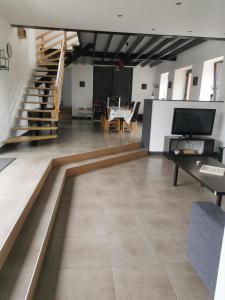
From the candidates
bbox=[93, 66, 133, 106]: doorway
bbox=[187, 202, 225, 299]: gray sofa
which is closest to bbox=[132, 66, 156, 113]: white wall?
bbox=[93, 66, 133, 106]: doorway

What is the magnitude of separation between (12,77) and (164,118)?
3.53m

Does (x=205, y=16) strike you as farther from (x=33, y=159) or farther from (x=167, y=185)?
(x=33, y=159)

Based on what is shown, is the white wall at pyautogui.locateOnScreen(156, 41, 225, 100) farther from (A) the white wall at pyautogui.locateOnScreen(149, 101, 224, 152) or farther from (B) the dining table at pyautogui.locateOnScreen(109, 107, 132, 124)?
(B) the dining table at pyautogui.locateOnScreen(109, 107, 132, 124)

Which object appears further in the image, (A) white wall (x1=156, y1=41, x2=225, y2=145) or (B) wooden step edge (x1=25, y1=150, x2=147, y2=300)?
(A) white wall (x1=156, y1=41, x2=225, y2=145)

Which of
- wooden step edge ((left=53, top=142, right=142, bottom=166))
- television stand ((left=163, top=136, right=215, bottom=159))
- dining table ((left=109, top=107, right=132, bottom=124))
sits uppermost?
dining table ((left=109, top=107, right=132, bottom=124))

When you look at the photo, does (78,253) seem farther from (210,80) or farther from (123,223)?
(210,80)

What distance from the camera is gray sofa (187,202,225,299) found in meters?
1.59

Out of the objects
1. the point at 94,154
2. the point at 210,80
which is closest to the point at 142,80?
the point at 210,80

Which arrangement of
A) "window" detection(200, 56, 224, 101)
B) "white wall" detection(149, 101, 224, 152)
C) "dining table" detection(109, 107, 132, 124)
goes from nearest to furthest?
"white wall" detection(149, 101, 224, 152), "window" detection(200, 56, 224, 101), "dining table" detection(109, 107, 132, 124)

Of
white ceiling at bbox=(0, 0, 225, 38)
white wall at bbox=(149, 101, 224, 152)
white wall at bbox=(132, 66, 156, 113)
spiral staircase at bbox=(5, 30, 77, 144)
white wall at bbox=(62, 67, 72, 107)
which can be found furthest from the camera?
white wall at bbox=(132, 66, 156, 113)

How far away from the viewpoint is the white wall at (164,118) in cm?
555

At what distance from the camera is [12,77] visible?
5.04m

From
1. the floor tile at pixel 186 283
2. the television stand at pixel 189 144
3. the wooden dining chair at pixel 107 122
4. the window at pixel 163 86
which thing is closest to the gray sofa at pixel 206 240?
the floor tile at pixel 186 283

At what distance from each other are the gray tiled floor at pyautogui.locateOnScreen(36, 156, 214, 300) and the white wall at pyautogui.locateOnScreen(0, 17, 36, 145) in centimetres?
206
